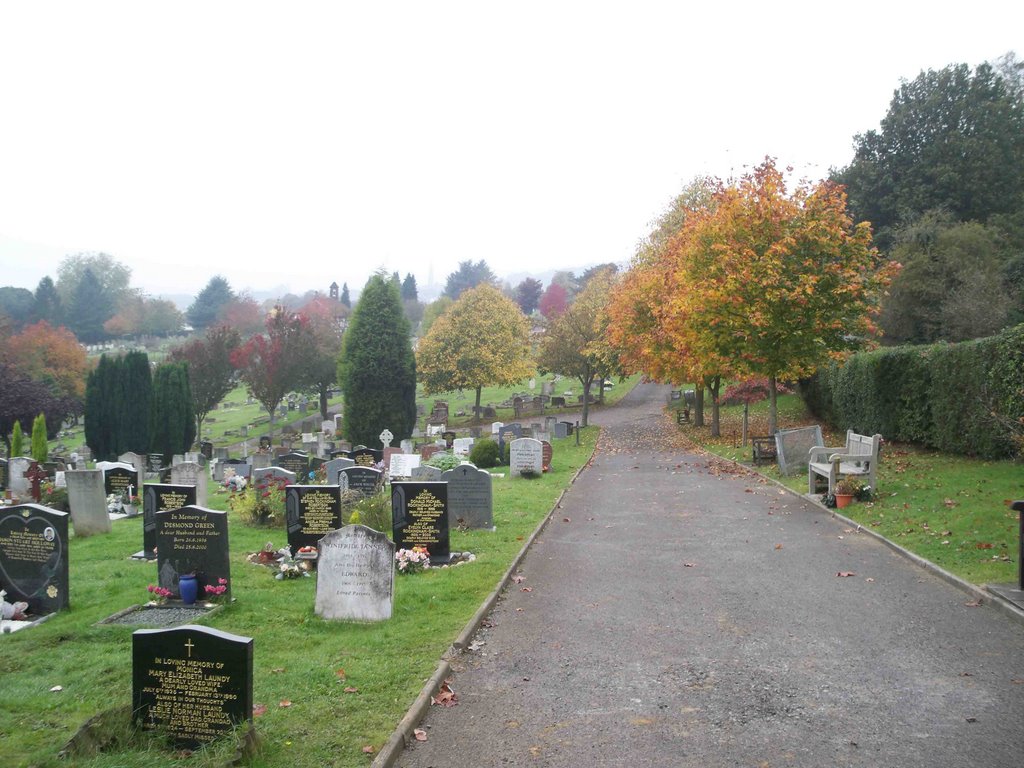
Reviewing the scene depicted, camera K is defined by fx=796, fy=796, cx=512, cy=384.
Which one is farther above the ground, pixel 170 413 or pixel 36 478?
pixel 170 413

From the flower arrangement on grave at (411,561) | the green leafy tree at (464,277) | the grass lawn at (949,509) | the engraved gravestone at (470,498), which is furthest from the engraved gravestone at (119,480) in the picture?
the green leafy tree at (464,277)

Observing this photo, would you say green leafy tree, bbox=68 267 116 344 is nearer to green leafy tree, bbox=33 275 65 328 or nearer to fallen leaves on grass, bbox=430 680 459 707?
green leafy tree, bbox=33 275 65 328

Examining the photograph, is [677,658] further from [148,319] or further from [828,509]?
[148,319]

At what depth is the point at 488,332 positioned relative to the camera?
4759 centimetres

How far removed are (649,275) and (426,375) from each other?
759 inches

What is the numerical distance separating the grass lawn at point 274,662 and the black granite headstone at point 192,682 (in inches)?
→ 5.9

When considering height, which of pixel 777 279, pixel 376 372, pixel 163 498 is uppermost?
pixel 777 279

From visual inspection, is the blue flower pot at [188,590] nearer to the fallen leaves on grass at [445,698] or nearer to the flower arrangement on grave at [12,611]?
the flower arrangement on grave at [12,611]

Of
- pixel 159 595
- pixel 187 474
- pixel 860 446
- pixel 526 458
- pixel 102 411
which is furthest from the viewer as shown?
pixel 102 411

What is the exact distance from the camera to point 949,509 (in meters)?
12.2

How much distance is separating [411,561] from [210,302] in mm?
111438

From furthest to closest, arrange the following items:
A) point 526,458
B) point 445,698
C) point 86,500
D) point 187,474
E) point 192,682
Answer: point 526,458, point 187,474, point 86,500, point 445,698, point 192,682

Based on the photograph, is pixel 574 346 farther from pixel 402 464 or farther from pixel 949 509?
pixel 949 509

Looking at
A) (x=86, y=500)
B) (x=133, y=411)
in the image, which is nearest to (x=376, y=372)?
(x=133, y=411)
